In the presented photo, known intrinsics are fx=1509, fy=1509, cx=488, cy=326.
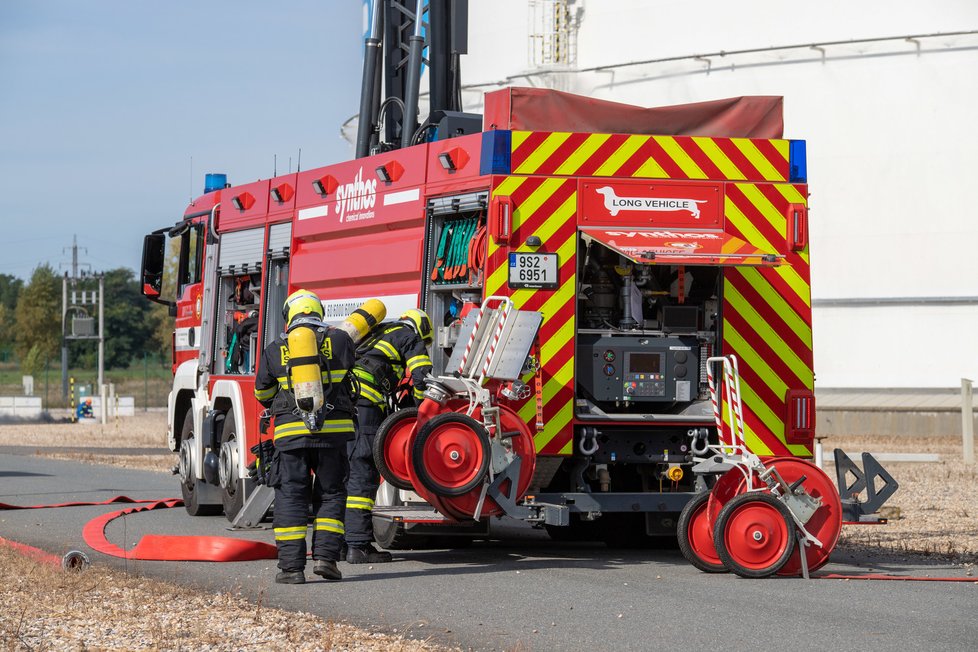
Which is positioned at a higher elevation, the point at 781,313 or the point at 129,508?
the point at 781,313

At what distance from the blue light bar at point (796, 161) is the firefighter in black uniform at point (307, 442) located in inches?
135

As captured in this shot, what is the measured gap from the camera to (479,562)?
10359 mm

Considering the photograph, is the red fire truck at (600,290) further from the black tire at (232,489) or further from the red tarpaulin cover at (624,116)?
the black tire at (232,489)

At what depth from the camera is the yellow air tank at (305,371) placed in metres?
9.00

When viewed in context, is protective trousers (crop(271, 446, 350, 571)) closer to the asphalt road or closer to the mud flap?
the asphalt road

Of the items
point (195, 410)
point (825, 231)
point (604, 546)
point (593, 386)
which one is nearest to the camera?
point (593, 386)

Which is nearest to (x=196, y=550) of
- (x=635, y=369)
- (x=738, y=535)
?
(x=635, y=369)

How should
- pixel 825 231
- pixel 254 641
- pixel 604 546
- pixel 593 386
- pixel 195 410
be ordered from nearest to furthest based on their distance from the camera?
1. pixel 254 641
2. pixel 593 386
3. pixel 604 546
4. pixel 195 410
5. pixel 825 231

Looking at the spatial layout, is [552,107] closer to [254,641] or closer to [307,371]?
[307,371]

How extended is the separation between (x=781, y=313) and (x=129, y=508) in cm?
686

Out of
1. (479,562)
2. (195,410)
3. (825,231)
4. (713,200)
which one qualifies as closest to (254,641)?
(479,562)

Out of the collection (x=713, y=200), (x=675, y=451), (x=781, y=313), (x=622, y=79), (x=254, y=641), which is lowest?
(x=254, y=641)

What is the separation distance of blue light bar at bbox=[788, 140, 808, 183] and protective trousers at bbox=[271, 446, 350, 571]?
3767 mm

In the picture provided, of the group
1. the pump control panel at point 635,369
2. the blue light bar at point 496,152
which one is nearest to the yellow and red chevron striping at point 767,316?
the pump control panel at point 635,369
